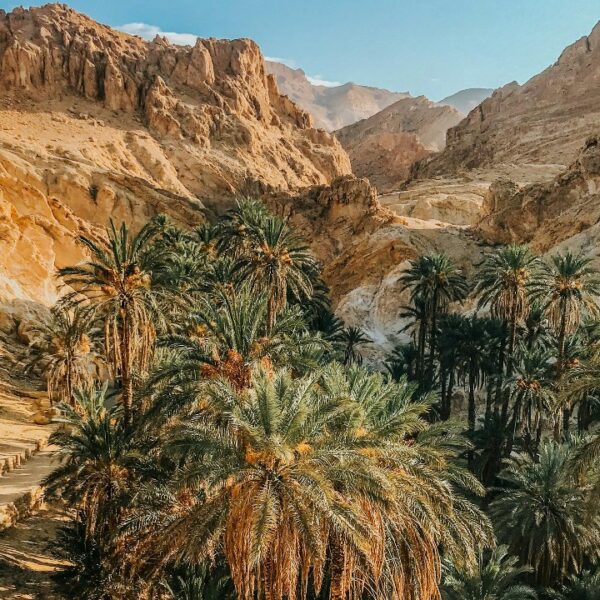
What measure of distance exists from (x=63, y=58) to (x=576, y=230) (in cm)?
8792

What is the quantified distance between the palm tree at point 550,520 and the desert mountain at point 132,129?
4169cm

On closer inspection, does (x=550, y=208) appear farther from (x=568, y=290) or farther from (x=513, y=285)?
(x=568, y=290)

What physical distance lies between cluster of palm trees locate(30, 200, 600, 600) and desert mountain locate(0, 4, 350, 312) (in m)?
32.5

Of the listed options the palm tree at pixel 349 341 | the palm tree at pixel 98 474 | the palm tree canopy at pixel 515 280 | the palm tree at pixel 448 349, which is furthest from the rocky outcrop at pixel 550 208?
the palm tree at pixel 98 474

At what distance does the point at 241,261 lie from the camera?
28.7m

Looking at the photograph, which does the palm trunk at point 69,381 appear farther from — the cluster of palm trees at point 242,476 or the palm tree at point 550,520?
the palm tree at point 550,520

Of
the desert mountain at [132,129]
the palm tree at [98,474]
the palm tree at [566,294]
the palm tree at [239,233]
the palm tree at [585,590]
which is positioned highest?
the desert mountain at [132,129]

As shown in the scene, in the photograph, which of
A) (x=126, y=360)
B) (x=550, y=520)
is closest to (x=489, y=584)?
(x=550, y=520)

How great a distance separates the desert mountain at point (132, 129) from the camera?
6875cm

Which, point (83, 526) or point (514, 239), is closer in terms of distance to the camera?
point (83, 526)

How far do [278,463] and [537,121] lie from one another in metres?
127

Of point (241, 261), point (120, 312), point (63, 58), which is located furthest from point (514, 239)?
point (63, 58)

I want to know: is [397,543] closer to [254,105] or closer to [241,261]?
[241,261]

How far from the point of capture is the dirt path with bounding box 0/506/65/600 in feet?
48.0
